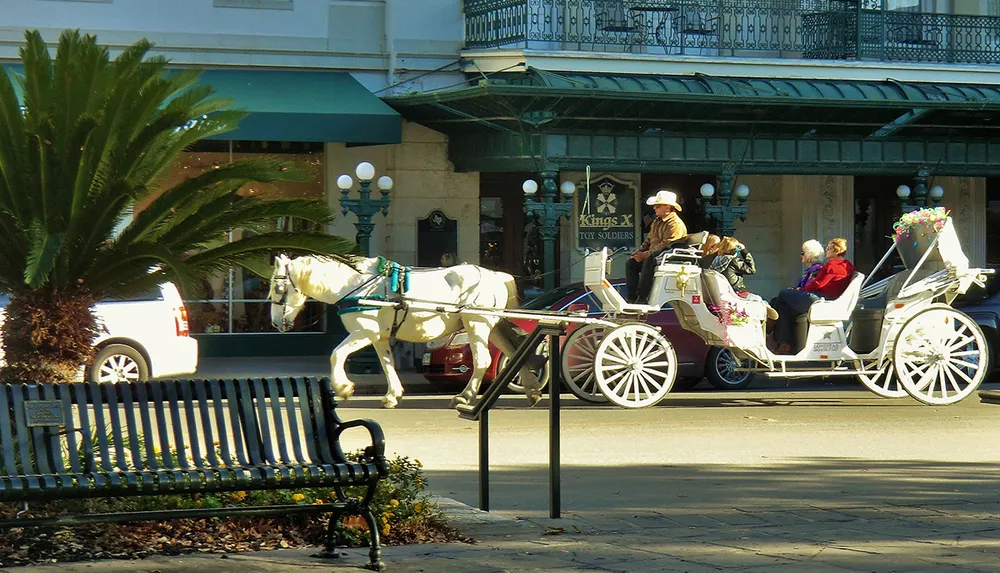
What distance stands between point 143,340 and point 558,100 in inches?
281

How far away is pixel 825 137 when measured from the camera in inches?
919

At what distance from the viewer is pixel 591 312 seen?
668 inches

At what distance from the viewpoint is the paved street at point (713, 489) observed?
7.26 m

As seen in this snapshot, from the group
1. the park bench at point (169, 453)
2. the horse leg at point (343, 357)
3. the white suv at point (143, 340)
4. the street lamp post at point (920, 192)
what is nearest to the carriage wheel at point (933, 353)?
the horse leg at point (343, 357)

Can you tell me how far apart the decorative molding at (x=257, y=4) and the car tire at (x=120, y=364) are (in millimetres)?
7579

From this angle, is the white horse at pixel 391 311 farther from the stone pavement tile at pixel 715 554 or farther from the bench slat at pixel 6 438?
the bench slat at pixel 6 438

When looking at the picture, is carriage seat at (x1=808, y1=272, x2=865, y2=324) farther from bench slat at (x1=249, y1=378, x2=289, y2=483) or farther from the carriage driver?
bench slat at (x1=249, y1=378, x2=289, y2=483)

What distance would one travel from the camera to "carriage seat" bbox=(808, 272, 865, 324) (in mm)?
15414

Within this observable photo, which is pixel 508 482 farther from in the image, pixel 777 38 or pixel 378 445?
pixel 777 38

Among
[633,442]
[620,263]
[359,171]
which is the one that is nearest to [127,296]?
[633,442]

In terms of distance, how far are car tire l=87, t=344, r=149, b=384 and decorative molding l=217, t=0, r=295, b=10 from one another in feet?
24.9

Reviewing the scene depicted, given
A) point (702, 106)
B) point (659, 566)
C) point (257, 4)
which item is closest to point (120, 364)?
point (257, 4)

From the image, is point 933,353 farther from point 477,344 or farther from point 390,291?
point 390,291

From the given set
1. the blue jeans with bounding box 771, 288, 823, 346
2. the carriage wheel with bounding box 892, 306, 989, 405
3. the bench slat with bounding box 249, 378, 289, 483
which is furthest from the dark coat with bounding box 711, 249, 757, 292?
the bench slat with bounding box 249, 378, 289, 483
